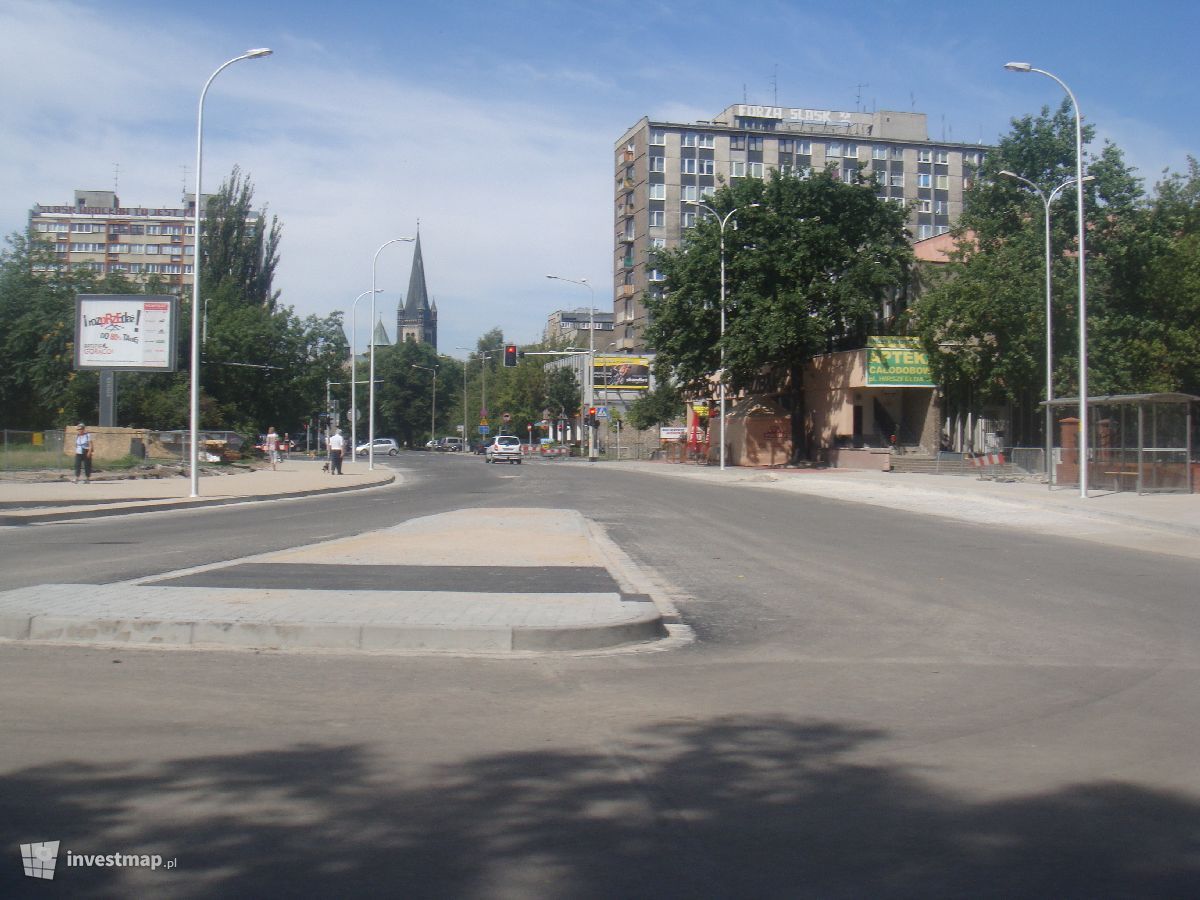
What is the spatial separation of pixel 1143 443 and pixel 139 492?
87.5ft

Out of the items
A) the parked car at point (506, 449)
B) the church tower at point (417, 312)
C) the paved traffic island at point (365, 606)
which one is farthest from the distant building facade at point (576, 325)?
the paved traffic island at point (365, 606)

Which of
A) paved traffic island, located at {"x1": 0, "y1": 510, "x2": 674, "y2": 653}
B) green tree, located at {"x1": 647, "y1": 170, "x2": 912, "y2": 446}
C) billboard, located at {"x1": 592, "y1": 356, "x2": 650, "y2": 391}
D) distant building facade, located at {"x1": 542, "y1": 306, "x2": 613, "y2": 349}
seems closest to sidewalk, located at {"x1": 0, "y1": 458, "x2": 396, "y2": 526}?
paved traffic island, located at {"x1": 0, "y1": 510, "x2": 674, "y2": 653}

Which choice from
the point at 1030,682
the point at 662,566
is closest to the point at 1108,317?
the point at 662,566

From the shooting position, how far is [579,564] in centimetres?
1291

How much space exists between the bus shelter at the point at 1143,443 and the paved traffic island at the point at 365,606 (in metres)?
20.1

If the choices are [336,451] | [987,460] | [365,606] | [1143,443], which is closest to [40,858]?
[365,606]

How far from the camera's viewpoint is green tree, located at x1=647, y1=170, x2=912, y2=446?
48.5 meters

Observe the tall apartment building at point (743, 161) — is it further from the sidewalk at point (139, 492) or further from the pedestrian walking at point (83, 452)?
the pedestrian walking at point (83, 452)

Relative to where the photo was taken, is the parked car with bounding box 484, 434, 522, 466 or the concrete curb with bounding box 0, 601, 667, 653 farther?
the parked car with bounding box 484, 434, 522, 466

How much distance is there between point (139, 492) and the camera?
2880 cm

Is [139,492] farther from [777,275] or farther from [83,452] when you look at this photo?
[777,275]

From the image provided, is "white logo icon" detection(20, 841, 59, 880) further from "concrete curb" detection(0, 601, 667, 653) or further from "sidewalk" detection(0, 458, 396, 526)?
"sidewalk" detection(0, 458, 396, 526)

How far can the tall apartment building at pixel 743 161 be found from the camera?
323 ft

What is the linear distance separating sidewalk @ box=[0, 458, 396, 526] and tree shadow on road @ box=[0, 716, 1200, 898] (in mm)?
17980
